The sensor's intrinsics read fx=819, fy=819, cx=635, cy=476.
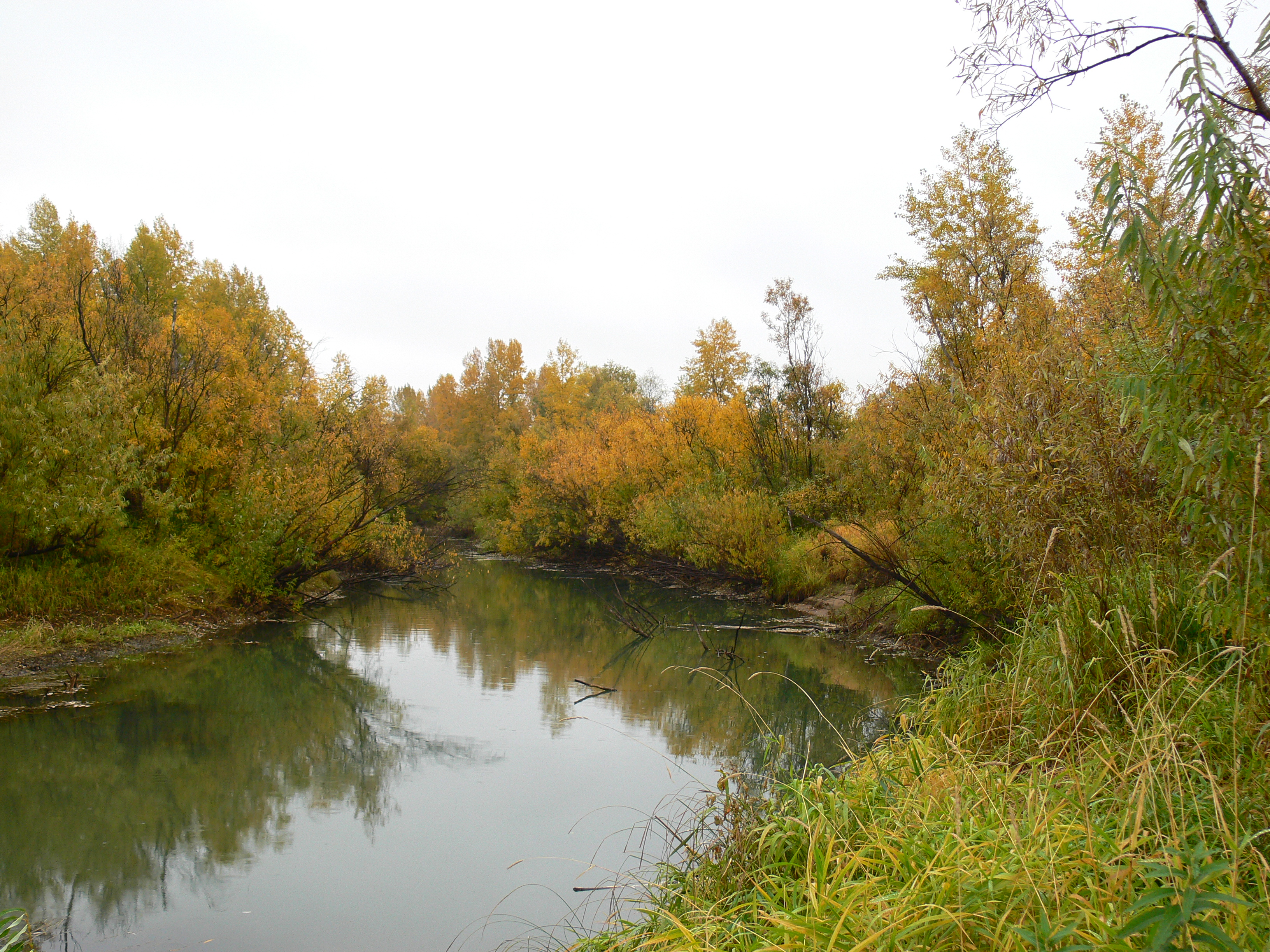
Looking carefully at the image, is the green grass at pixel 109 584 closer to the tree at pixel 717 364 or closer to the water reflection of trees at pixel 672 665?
the water reflection of trees at pixel 672 665

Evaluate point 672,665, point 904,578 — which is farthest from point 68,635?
point 904,578

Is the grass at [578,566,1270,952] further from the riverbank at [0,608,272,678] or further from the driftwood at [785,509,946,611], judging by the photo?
the riverbank at [0,608,272,678]

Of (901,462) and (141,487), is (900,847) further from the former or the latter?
(141,487)

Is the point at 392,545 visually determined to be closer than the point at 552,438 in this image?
Yes

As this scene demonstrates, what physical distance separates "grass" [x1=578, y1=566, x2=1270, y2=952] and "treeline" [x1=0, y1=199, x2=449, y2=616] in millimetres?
11043

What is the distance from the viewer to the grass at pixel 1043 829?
251 centimetres

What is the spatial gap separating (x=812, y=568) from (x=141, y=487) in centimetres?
1354

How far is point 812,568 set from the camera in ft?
61.7

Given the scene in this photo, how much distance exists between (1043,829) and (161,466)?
1568cm

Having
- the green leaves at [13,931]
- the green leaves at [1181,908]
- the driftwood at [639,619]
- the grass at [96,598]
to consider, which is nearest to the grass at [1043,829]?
the green leaves at [1181,908]

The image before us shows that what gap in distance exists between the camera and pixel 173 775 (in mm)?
7832

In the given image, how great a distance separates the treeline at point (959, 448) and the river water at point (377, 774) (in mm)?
2517

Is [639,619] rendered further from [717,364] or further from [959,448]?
[717,364]

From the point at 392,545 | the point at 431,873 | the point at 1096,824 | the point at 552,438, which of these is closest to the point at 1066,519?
the point at 1096,824
